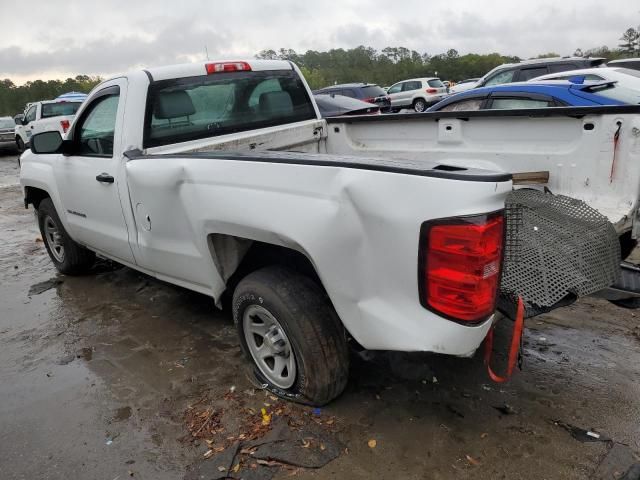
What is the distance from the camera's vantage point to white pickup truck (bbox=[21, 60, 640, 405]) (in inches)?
81.6

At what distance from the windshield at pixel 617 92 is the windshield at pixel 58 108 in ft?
49.8

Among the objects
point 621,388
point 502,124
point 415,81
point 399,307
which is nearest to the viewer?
point 399,307

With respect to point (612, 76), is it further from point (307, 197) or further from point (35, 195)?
point (35, 195)

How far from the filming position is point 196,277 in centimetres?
329

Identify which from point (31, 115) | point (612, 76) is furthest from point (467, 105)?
point (31, 115)

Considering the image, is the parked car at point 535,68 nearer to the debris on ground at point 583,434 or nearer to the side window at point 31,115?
the debris on ground at point 583,434

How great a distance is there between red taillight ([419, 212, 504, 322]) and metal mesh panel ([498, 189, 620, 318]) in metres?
0.29

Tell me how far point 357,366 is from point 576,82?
4.86 m

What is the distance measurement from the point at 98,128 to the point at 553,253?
328cm

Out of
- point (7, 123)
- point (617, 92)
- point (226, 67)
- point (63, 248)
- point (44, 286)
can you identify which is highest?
point (226, 67)

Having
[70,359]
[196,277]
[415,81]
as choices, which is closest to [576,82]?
[196,277]

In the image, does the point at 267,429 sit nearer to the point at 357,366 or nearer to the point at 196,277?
the point at 357,366

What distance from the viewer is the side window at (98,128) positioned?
3749 millimetres

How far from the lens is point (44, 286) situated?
5.23 m
